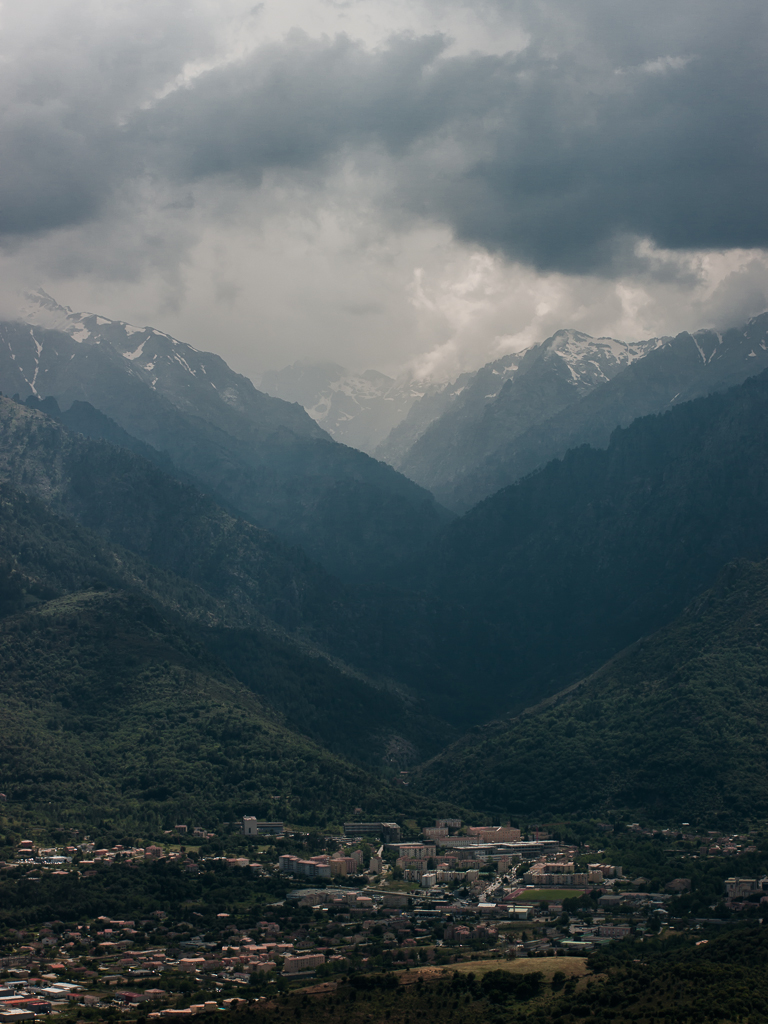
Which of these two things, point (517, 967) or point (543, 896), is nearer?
point (517, 967)

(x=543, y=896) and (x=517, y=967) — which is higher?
(x=543, y=896)

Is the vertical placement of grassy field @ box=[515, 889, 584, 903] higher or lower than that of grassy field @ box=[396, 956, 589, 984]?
higher

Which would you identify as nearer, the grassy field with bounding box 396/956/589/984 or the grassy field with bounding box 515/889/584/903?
the grassy field with bounding box 396/956/589/984

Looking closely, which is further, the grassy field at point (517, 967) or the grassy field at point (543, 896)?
the grassy field at point (543, 896)

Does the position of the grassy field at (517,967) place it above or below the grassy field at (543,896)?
below

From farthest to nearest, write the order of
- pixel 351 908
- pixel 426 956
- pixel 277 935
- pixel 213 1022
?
pixel 351 908
pixel 277 935
pixel 426 956
pixel 213 1022

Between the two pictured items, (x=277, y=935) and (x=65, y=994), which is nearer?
(x=65, y=994)

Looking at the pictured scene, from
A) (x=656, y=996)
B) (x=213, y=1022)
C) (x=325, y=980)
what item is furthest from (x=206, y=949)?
(x=656, y=996)

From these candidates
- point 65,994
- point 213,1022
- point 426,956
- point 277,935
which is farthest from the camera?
point 277,935

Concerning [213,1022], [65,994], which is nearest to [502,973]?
[213,1022]

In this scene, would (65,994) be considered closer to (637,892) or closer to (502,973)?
(502,973)
